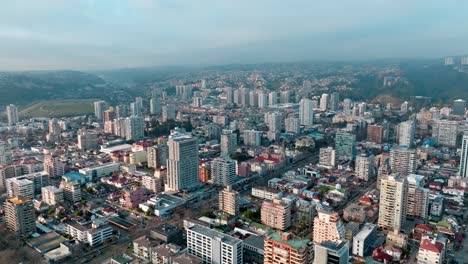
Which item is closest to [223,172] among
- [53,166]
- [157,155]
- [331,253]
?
[157,155]

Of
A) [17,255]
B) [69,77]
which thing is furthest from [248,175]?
[69,77]

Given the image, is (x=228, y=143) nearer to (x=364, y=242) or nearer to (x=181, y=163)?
(x=181, y=163)

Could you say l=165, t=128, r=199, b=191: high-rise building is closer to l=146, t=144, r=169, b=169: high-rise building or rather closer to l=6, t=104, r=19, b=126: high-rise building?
l=146, t=144, r=169, b=169: high-rise building

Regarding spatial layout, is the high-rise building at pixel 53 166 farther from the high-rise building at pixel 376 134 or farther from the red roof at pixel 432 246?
the high-rise building at pixel 376 134

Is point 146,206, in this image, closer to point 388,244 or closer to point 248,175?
point 248,175

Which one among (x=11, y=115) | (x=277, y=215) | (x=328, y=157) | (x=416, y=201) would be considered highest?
(x=11, y=115)

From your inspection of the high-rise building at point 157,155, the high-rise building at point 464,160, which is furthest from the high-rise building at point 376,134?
the high-rise building at point 157,155
